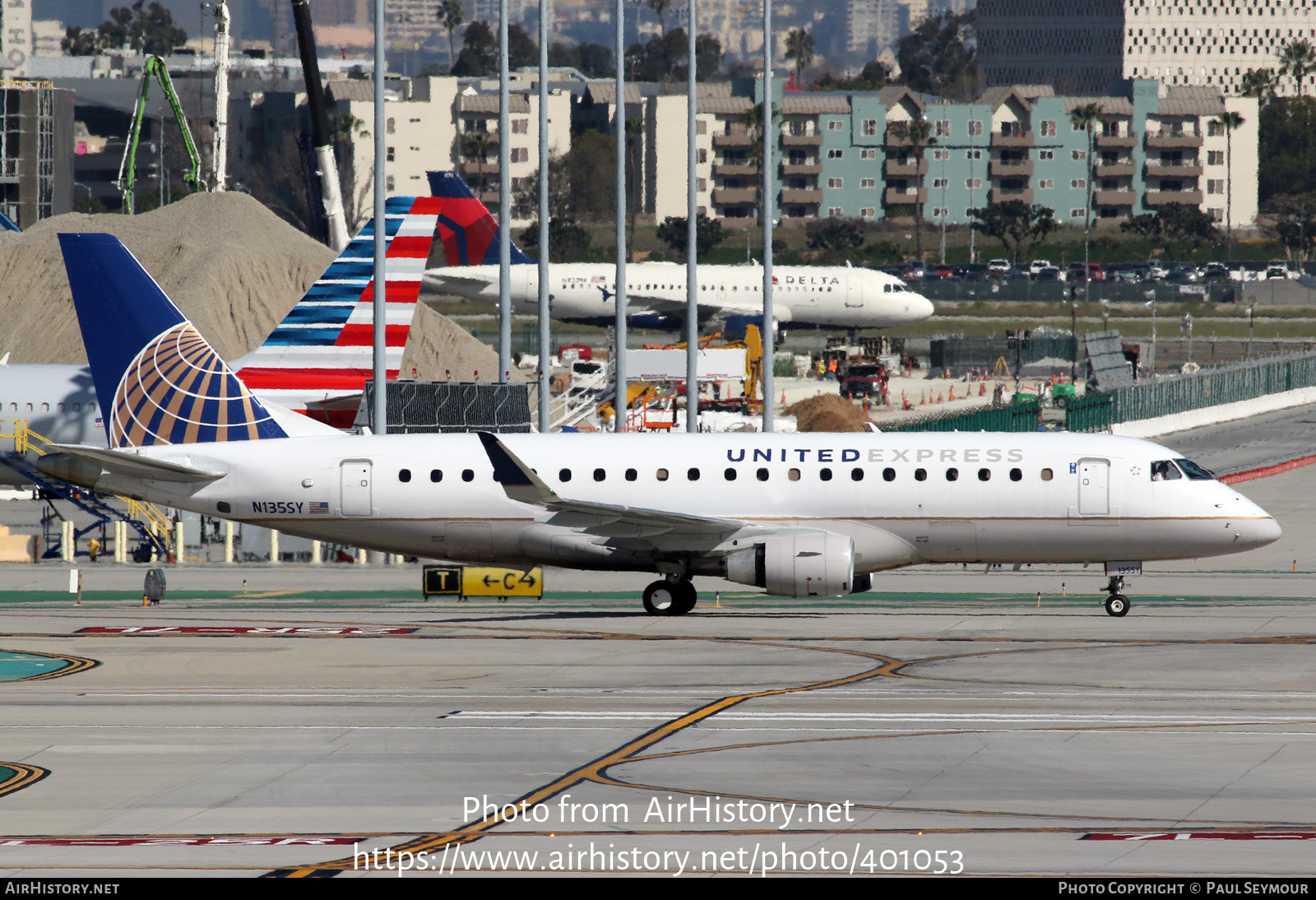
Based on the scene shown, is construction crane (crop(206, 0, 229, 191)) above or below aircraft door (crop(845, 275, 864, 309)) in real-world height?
above

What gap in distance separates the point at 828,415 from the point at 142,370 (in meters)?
41.9

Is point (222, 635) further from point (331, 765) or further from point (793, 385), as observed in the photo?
point (793, 385)

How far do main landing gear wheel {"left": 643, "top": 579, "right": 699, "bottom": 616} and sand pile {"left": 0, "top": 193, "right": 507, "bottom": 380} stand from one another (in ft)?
156

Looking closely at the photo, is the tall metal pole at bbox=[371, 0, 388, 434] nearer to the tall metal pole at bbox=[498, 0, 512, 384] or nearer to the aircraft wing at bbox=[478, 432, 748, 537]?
the tall metal pole at bbox=[498, 0, 512, 384]

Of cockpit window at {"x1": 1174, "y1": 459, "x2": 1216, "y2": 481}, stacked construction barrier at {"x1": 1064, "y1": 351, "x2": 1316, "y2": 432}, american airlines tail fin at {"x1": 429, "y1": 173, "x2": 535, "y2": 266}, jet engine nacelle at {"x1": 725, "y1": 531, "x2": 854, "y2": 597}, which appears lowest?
jet engine nacelle at {"x1": 725, "y1": 531, "x2": 854, "y2": 597}

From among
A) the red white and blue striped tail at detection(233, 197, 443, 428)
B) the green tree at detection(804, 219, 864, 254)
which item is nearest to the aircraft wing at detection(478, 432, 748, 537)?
the red white and blue striped tail at detection(233, 197, 443, 428)

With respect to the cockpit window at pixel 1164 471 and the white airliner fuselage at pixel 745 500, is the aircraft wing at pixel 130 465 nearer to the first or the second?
the white airliner fuselage at pixel 745 500

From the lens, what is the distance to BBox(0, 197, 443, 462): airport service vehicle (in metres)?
51.5

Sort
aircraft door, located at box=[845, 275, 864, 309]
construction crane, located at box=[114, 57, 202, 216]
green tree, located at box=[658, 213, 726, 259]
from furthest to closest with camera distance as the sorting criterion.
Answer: green tree, located at box=[658, 213, 726, 259] → construction crane, located at box=[114, 57, 202, 216] → aircraft door, located at box=[845, 275, 864, 309]

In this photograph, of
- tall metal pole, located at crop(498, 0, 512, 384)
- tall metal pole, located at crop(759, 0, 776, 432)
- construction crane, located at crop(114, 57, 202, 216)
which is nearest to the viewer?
tall metal pole, located at crop(498, 0, 512, 384)

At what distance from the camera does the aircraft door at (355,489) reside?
36.2 metres

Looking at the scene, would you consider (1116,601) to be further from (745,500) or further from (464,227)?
(464,227)

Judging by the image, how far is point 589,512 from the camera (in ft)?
113

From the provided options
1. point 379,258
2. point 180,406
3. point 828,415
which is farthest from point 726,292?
point 180,406
